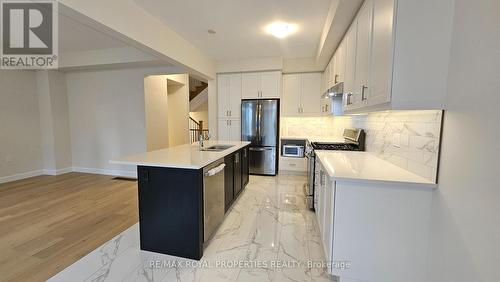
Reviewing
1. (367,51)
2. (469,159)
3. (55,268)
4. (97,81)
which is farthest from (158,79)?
(469,159)

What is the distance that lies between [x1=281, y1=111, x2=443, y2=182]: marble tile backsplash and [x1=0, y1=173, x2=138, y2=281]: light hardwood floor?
3.03 m

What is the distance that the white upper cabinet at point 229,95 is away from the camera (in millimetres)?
4715

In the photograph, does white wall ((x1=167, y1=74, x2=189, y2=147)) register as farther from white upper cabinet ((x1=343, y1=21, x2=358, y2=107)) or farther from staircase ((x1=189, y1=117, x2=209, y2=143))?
white upper cabinet ((x1=343, y1=21, x2=358, y2=107))

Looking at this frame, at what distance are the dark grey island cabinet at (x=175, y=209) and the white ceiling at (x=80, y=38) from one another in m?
2.65

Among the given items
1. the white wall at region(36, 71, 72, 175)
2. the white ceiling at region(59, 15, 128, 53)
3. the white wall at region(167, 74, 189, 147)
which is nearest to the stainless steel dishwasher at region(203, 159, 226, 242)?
the white ceiling at region(59, 15, 128, 53)

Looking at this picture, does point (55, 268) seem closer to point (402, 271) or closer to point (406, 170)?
point (402, 271)

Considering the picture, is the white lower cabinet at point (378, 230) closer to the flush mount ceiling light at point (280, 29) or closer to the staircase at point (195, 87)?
the flush mount ceiling light at point (280, 29)

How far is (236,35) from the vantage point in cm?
332

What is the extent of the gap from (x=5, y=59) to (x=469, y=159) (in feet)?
21.1

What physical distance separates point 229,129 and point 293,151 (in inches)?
61.2

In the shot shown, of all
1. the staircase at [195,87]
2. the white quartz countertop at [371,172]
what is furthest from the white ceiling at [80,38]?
the staircase at [195,87]

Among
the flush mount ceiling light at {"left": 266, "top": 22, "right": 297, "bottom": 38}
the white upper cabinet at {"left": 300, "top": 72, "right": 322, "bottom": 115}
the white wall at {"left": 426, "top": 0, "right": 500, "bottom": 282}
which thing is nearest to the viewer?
the white wall at {"left": 426, "top": 0, "right": 500, "bottom": 282}

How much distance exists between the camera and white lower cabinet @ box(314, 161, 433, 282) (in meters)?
1.42

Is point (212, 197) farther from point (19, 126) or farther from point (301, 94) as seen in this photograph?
point (19, 126)
